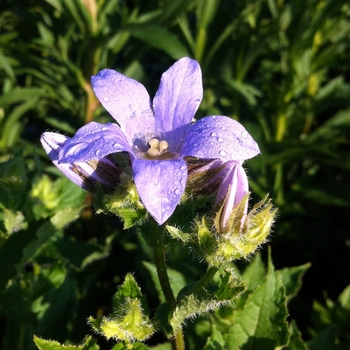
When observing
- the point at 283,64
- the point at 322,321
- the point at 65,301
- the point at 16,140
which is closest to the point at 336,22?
the point at 283,64

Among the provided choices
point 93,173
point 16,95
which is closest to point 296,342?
point 93,173

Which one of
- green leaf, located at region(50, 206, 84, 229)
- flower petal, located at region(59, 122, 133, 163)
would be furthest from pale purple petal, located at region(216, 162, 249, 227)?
green leaf, located at region(50, 206, 84, 229)

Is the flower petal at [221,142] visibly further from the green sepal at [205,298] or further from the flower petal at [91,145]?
the green sepal at [205,298]

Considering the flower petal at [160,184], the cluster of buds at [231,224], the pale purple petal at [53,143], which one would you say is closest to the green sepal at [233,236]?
the cluster of buds at [231,224]

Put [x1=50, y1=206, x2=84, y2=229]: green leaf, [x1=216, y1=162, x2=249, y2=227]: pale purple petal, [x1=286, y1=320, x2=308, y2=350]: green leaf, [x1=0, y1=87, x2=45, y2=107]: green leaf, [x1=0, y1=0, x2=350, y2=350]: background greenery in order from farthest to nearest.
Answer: [x1=0, y1=87, x2=45, y2=107]: green leaf
[x1=0, y1=0, x2=350, y2=350]: background greenery
[x1=50, y1=206, x2=84, y2=229]: green leaf
[x1=286, y1=320, x2=308, y2=350]: green leaf
[x1=216, y1=162, x2=249, y2=227]: pale purple petal

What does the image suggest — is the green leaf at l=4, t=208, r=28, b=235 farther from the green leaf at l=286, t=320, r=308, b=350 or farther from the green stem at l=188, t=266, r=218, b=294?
the green leaf at l=286, t=320, r=308, b=350
